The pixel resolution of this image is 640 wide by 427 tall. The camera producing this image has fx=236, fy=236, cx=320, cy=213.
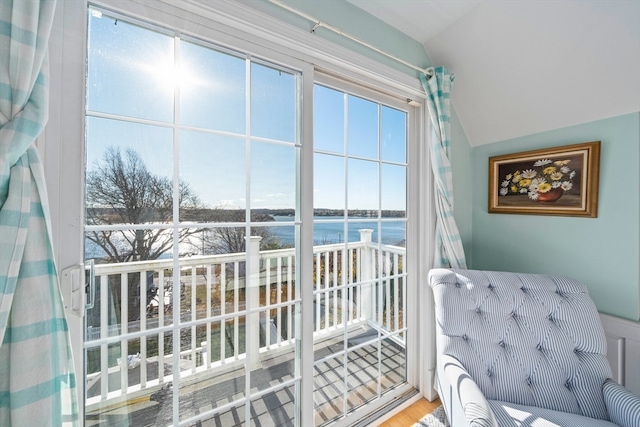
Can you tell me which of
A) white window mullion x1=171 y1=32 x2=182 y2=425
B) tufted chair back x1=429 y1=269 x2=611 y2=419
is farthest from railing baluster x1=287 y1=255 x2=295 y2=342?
tufted chair back x1=429 y1=269 x2=611 y2=419

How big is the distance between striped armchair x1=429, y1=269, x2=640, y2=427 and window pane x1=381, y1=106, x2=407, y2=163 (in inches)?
32.5

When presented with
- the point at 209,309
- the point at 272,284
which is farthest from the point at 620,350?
the point at 209,309

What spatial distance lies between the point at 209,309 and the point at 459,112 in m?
2.13

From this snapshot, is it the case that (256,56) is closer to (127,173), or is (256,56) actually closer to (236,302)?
(127,173)

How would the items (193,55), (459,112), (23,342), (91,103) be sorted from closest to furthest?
1. (23,342)
2. (91,103)
3. (193,55)
4. (459,112)

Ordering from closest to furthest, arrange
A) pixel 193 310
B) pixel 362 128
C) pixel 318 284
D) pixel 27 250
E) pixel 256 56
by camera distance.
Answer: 1. pixel 27 250
2. pixel 193 310
3. pixel 256 56
4. pixel 318 284
5. pixel 362 128

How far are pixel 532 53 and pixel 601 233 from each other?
3.68ft

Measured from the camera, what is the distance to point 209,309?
104cm

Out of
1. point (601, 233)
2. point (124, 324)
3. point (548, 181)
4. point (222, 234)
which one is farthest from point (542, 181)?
point (124, 324)

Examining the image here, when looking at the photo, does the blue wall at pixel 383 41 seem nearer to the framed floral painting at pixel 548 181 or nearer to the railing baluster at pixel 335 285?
the framed floral painting at pixel 548 181

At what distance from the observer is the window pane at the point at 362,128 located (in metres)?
1.45

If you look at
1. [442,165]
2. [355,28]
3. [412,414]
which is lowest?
[412,414]

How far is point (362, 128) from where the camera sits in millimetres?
1497

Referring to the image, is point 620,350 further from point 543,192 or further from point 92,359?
point 92,359
